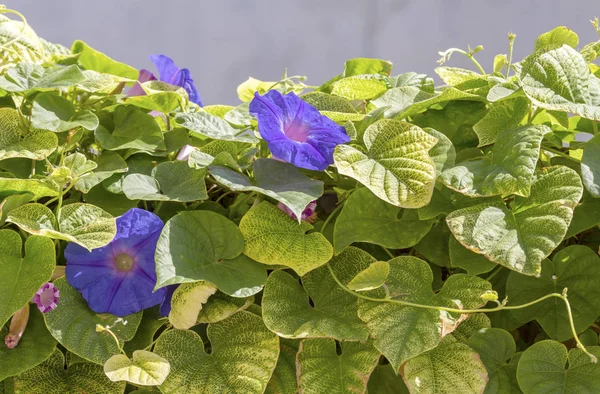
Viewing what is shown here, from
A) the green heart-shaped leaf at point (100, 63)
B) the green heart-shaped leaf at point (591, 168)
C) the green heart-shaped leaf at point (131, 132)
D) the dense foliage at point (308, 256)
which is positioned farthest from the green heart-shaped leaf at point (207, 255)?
the green heart-shaped leaf at point (100, 63)

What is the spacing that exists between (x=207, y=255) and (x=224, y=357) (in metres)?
0.08

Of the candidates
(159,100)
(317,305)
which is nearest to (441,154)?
(317,305)

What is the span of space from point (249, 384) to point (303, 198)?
14 centimetres

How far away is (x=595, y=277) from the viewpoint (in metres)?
0.51

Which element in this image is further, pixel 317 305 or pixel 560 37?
pixel 560 37

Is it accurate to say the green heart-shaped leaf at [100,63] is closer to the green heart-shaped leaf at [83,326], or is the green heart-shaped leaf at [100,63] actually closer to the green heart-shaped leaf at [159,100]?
the green heart-shaped leaf at [159,100]

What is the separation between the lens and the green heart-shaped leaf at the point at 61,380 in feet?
1.68

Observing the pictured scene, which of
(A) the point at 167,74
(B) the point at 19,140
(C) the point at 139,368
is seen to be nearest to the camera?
(C) the point at 139,368

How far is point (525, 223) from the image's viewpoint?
46cm

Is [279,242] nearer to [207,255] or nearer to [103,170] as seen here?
[207,255]

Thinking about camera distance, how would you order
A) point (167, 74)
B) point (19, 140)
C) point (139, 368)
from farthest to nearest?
point (167, 74), point (19, 140), point (139, 368)

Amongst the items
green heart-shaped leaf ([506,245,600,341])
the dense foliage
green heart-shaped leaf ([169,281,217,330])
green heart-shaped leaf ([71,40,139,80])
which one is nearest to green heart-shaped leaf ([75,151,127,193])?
the dense foliage

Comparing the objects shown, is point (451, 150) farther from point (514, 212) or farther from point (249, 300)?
point (249, 300)

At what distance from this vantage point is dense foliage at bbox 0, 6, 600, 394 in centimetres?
46
